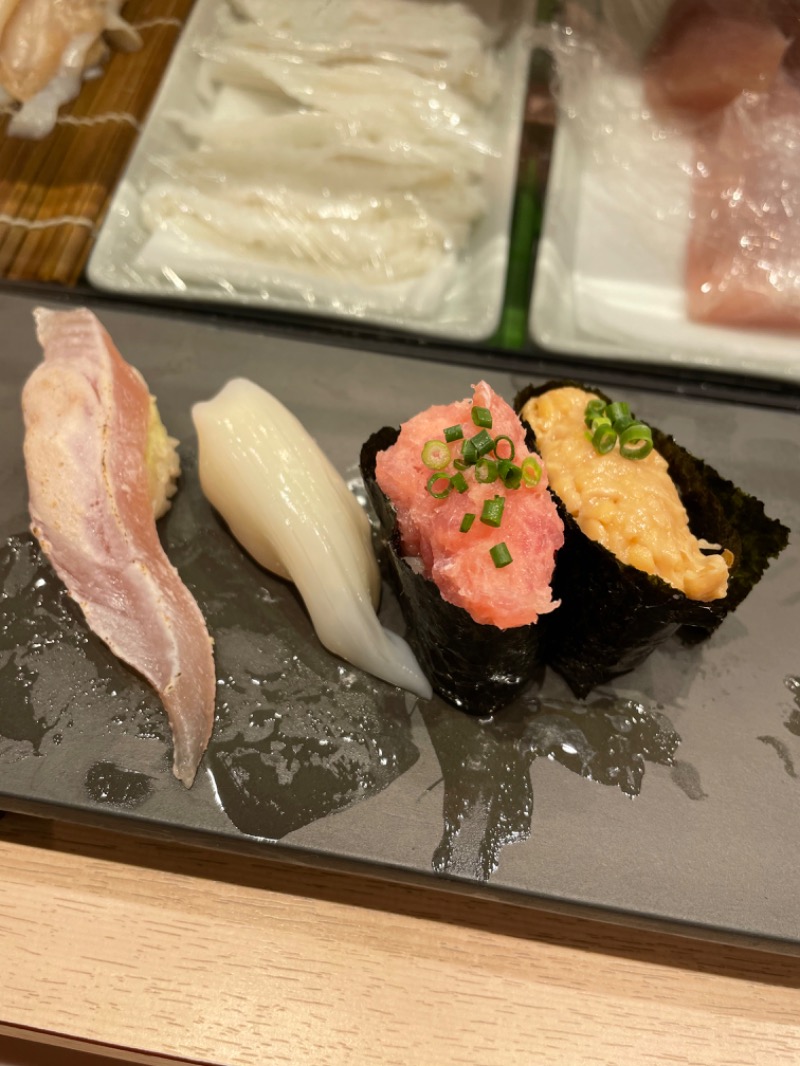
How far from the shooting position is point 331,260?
2.25 meters

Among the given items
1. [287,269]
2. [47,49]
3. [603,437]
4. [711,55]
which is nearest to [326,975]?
[603,437]

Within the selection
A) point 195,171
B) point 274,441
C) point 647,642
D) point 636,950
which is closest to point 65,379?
point 274,441

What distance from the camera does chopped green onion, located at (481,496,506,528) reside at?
121 cm

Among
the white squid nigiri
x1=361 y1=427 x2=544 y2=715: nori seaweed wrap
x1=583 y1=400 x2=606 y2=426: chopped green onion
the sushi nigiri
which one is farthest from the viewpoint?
the sushi nigiri

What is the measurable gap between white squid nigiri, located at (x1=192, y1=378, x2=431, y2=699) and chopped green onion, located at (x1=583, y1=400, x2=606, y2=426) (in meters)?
0.55

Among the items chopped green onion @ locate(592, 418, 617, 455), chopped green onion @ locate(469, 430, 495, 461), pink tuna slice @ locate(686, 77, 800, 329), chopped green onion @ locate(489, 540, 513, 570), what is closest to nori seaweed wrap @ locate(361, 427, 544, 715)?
chopped green onion @ locate(489, 540, 513, 570)

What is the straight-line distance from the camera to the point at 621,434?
1390 mm

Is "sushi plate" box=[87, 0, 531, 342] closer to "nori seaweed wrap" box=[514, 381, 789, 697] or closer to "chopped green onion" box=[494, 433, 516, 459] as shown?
"nori seaweed wrap" box=[514, 381, 789, 697]

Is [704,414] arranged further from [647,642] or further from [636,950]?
[636,950]

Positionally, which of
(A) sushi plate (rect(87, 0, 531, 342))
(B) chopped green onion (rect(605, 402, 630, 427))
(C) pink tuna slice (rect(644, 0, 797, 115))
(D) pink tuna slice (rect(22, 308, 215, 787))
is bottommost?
(D) pink tuna slice (rect(22, 308, 215, 787))

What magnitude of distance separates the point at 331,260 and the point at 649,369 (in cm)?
101

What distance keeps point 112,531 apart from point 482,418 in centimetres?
82

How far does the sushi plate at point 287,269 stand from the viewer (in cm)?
212

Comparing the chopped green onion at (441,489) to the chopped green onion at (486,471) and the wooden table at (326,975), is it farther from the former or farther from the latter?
the wooden table at (326,975)
